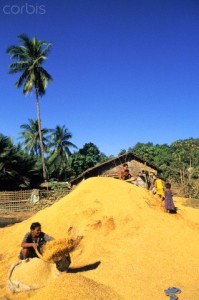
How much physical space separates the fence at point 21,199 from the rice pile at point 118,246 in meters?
10.4

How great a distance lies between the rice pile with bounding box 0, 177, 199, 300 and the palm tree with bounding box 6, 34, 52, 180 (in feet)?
55.6

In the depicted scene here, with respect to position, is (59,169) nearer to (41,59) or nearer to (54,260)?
(41,59)

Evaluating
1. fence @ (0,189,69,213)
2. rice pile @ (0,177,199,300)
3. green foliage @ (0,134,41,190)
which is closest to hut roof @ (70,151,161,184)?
fence @ (0,189,69,213)

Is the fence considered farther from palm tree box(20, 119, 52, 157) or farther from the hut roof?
palm tree box(20, 119, 52, 157)

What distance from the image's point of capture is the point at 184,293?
5.47 m

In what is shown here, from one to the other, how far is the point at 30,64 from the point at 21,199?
1092 centimetres

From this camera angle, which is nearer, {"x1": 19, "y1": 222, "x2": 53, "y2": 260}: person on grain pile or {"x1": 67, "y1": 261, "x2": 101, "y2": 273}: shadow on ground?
{"x1": 19, "y1": 222, "x2": 53, "y2": 260}: person on grain pile

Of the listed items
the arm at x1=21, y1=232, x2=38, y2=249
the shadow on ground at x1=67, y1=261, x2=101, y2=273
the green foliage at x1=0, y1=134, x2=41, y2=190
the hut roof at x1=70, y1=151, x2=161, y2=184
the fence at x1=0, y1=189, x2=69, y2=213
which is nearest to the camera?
the arm at x1=21, y1=232, x2=38, y2=249

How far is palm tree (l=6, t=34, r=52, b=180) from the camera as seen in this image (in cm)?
2612

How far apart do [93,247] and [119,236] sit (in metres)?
0.70

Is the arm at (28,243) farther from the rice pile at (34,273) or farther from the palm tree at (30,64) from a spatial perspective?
the palm tree at (30,64)

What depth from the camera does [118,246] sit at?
7379mm

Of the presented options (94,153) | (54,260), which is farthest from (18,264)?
(94,153)

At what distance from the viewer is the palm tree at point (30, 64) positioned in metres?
26.1
